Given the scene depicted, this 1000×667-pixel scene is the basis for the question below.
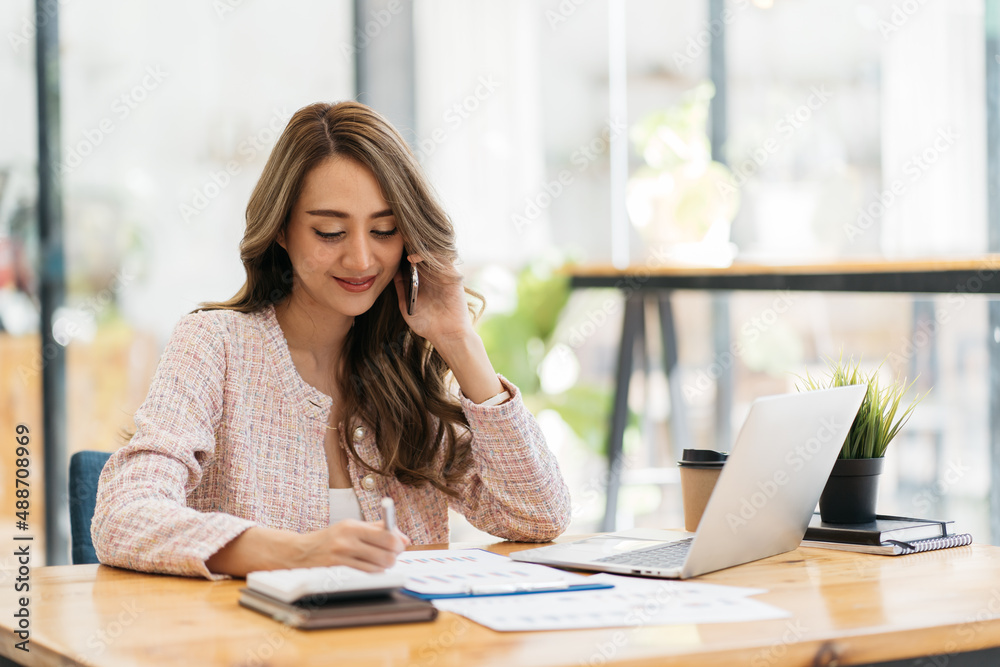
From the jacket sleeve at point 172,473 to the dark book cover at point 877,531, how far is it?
0.83 metres

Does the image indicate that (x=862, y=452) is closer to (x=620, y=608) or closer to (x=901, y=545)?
(x=901, y=545)

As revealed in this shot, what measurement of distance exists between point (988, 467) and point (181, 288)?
107 inches

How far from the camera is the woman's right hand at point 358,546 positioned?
121cm

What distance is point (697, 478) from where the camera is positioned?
1.64 meters

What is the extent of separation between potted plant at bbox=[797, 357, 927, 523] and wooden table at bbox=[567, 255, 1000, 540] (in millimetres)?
992

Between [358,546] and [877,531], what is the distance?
77 centimetres

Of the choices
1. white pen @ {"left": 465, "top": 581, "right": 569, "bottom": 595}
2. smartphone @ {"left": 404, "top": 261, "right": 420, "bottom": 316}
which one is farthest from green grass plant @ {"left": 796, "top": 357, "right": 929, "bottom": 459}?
smartphone @ {"left": 404, "top": 261, "right": 420, "bottom": 316}

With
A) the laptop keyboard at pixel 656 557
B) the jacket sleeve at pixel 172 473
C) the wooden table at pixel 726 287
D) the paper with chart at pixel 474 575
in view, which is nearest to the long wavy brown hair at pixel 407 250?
the jacket sleeve at pixel 172 473

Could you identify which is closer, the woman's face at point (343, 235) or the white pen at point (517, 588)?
the white pen at point (517, 588)

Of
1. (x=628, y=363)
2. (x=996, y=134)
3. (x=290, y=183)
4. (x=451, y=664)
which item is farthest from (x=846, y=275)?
(x=451, y=664)

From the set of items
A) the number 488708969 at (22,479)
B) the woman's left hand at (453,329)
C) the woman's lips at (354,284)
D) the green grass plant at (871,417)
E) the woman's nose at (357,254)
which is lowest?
the number 488708969 at (22,479)

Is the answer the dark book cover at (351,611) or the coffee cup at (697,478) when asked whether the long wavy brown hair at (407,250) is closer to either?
the coffee cup at (697,478)

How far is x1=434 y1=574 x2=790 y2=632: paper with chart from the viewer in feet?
3.69

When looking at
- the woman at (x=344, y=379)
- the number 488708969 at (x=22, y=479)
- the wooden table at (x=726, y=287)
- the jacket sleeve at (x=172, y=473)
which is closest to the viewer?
the jacket sleeve at (x=172, y=473)
